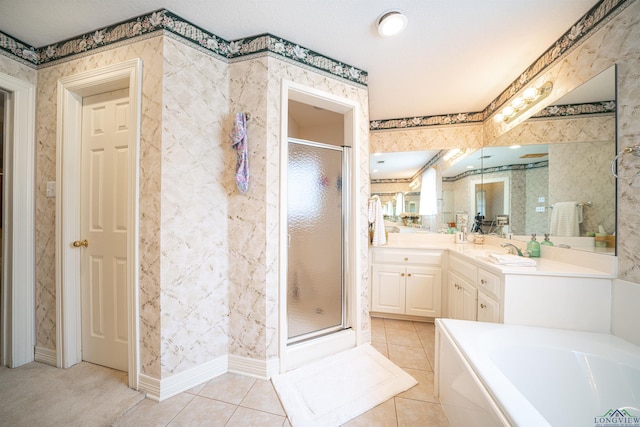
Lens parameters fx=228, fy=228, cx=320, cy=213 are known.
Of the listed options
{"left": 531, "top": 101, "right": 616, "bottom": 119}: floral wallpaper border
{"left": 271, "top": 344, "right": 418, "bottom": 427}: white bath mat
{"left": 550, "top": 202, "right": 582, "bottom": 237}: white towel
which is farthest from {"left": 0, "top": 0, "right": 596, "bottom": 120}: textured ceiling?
{"left": 271, "top": 344, "right": 418, "bottom": 427}: white bath mat

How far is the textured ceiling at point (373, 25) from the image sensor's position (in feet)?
4.54

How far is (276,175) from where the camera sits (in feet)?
5.41

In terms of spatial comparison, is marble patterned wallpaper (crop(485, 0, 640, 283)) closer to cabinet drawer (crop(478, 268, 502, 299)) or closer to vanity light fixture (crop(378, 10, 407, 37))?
cabinet drawer (crop(478, 268, 502, 299))

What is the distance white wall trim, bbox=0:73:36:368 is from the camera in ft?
5.44

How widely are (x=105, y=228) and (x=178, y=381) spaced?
1.20 m

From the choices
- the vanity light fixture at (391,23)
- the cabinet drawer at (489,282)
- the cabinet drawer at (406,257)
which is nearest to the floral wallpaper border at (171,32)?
the vanity light fixture at (391,23)

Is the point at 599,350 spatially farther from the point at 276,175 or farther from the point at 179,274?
the point at 179,274

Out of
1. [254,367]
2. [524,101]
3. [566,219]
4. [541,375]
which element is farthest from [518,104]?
[254,367]

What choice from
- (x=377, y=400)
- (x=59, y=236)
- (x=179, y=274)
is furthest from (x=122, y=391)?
(x=377, y=400)

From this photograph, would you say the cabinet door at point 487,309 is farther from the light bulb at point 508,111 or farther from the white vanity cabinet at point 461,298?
the light bulb at point 508,111

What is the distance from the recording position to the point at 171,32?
147 centimetres

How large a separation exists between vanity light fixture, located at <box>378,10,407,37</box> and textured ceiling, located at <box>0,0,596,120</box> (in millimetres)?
33

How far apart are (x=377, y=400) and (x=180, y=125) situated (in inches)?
84.3

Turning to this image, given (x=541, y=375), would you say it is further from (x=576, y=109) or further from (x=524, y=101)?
(x=524, y=101)
